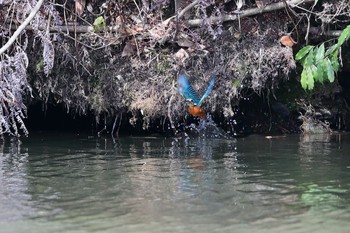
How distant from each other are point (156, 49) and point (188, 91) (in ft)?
2.07

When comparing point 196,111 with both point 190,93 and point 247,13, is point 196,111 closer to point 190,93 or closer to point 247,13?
point 190,93

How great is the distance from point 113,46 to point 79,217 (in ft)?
11.3

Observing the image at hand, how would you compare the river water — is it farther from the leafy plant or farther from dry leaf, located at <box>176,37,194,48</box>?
dry leaf, located at <box>176,37,194,48</box>

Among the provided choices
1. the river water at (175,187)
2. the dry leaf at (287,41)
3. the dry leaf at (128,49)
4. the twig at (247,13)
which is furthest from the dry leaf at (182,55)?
the dry leaf at (287,41)

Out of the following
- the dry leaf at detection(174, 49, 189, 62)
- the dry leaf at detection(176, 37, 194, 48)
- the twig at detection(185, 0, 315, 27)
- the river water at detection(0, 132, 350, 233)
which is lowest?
the river water at detection(0, 132, 350, 233)

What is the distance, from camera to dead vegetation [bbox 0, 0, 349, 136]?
20.6 feet

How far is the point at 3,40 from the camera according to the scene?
6344 mm

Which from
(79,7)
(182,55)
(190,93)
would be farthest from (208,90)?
(79,7)

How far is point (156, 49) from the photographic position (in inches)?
254

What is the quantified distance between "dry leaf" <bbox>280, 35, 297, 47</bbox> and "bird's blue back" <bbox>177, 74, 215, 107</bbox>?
99 cm

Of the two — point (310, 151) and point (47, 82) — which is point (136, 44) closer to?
point (47, 82)

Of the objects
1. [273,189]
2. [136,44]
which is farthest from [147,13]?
[273,189]

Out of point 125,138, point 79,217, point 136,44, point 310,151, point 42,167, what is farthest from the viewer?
point 125,138

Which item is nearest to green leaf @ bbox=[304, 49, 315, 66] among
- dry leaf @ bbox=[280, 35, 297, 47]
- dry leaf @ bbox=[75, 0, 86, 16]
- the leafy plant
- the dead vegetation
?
the leafy plant
